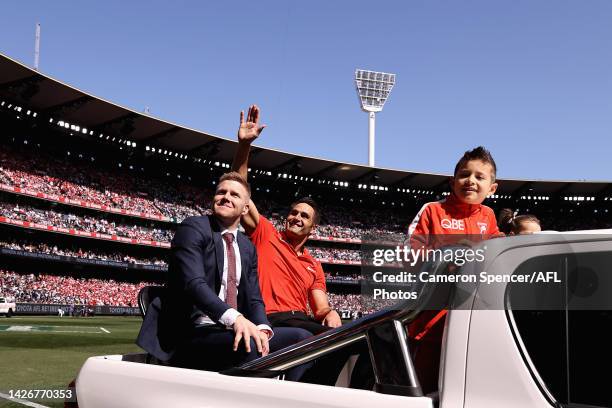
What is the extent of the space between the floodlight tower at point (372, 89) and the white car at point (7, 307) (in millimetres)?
50580

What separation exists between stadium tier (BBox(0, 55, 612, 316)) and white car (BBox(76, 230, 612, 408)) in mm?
29432

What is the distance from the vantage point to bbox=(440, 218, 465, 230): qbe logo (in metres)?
3.01

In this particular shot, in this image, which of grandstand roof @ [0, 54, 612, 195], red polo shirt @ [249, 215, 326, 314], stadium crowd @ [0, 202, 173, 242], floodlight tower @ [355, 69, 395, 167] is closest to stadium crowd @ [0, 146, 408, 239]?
stadium crowd @ [0, 202, 173, 242]

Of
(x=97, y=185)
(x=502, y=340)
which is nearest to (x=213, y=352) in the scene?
(x=502, y=340)

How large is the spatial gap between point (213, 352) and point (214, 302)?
23 centimetres

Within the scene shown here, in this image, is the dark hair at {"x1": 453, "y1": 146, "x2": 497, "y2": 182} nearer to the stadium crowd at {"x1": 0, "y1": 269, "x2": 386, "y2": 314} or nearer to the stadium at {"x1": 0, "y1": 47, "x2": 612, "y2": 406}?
the stadium at {"x1": 0, "y1": 47, "x2": 612, "y2": 406}

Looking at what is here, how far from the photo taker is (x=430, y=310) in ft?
6.24

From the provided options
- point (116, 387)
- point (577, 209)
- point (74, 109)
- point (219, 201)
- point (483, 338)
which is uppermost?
point (74, 109)

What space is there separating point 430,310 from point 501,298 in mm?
305

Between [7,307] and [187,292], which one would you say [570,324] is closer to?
[187,292]

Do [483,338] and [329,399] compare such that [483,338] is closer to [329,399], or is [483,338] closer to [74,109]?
[329,399]

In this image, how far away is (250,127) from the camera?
12.5 ft

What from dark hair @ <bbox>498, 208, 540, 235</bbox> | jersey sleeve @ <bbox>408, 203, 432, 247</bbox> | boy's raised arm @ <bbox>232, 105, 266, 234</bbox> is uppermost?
boy's raised arm @ <bbox>232, 105, 266, 234</bbox>

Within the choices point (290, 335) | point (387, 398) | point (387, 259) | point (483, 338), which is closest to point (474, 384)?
point (483, 338)
